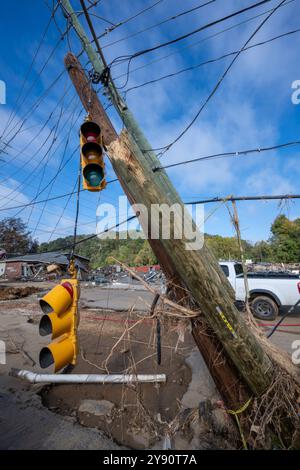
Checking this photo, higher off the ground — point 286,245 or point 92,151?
point 286,245

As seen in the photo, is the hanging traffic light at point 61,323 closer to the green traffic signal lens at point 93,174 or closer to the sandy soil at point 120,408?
the sandy soil at point 120,408

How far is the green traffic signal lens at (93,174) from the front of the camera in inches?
109

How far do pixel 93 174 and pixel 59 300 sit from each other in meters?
1.61

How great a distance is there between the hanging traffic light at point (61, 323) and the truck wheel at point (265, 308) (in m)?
7.14

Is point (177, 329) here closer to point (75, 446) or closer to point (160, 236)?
point (160, 236)

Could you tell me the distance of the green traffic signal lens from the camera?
2770 mm

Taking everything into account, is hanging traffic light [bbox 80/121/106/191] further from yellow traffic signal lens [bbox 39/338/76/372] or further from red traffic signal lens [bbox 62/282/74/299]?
yellow traffic signal lens [bbox 39/338/76/372]

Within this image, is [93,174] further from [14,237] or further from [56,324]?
[14,237]

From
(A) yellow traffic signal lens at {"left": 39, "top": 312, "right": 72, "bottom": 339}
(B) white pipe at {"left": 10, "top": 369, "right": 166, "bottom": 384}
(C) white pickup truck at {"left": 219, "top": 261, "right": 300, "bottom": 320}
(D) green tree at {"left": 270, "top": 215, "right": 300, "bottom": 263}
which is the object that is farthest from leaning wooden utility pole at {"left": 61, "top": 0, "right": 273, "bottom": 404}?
(D) green tree at {"left": 270, "top": 215, "right": 300, "bottom": 263}

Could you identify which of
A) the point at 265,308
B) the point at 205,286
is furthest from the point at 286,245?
the point at 205,286

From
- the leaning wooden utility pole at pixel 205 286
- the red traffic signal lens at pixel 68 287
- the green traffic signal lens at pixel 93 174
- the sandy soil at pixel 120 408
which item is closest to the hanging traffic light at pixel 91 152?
the green traffic signal lens at pixel 93 174

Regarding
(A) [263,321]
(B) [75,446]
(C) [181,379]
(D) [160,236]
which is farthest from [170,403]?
(A) [263,321]

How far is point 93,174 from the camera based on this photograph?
2.82 meters

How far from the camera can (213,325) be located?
82.4 inches
